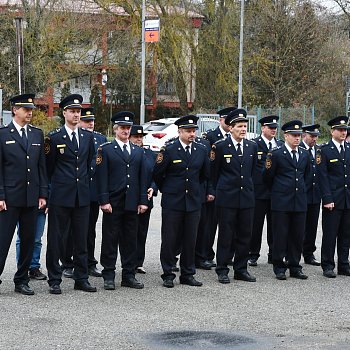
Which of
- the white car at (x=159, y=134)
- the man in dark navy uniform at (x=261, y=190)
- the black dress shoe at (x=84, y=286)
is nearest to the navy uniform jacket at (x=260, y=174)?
the man in dark navy uniform at (x=261, y=190)

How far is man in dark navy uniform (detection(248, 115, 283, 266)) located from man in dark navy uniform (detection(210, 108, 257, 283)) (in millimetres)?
897

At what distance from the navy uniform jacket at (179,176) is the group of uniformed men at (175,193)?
12mm

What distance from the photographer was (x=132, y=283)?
10094mm

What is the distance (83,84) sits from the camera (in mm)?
56312

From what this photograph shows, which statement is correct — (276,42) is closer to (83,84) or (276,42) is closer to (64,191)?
(83,84)

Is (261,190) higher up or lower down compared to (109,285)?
higher up

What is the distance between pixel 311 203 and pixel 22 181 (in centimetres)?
435

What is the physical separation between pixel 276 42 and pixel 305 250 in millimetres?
33666

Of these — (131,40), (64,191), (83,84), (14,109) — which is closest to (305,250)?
(64,191)

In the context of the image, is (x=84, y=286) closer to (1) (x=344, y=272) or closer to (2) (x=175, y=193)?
(2) (x=175, y=193)

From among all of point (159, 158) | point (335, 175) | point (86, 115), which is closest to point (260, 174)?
point (335, 175)

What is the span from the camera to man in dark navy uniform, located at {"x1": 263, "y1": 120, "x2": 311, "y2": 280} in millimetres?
10945

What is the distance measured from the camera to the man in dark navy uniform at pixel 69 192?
31.8ft

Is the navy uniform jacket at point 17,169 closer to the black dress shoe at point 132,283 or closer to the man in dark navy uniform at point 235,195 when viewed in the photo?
the black dress shoe at point 132,283
